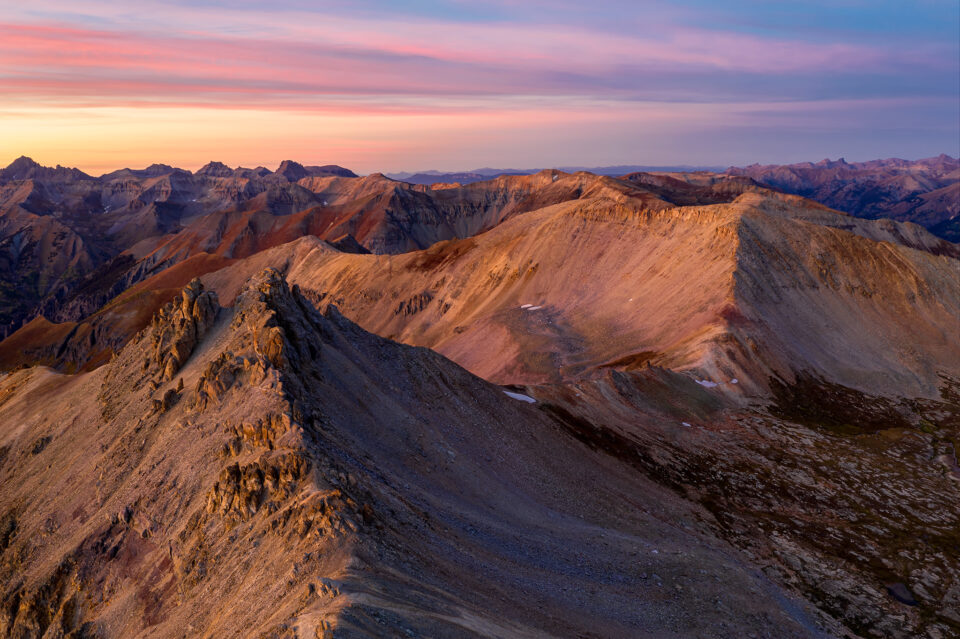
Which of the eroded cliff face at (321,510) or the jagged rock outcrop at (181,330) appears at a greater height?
the jagged rock outcrop at (181,330)

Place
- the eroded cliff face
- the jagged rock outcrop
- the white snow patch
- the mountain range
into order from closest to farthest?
the eroded cliff face, the mountain range, the jagged rock outcrop, the white snow patch

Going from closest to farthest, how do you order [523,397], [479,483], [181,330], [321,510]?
[321,510]
[479,483]
[181,330]
[523,397]

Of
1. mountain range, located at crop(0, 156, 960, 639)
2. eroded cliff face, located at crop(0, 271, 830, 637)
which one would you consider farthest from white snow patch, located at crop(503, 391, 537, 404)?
eroded cliff face, located at crop(0, 271, 830, 637)

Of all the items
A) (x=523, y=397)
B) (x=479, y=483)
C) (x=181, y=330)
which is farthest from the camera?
(x=523, y=397)

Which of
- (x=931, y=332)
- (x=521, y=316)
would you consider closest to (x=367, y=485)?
(x=521, y=316)

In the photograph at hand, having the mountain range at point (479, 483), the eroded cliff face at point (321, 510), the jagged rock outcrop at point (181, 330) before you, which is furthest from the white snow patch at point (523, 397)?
the jagged rock outcrop at point (181, 330)

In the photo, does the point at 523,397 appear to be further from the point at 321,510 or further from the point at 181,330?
the point at 321,510

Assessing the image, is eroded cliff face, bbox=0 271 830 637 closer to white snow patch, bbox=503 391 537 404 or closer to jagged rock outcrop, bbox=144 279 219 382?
jagged rock outcrop, bbox=144 279 219 382

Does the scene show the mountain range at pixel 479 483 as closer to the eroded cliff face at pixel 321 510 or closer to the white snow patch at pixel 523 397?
the eroded cliff face at pixel 321 510

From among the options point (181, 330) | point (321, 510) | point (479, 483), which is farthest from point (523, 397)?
point (321, 510)
